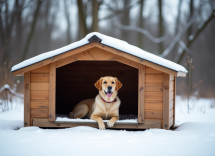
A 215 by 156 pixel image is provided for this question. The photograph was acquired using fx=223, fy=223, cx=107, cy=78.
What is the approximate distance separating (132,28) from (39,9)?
203 inches

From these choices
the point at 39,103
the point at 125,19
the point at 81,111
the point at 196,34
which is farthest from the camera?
the point at 125,19

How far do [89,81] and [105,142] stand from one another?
3.23 meters

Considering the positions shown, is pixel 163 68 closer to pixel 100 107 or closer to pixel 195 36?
pixel 100 107

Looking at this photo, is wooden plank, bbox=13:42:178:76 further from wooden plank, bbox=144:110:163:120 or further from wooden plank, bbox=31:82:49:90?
wooden plank, bbox=144:110:163:120

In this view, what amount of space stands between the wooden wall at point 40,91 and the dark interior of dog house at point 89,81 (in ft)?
6.56

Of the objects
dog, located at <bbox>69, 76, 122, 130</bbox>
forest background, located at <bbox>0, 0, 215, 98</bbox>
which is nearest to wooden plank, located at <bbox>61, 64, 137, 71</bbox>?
dog, located at <bbox>69, 76, 122, 130</bbox>

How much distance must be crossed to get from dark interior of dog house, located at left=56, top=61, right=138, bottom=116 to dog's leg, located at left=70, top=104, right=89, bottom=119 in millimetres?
1179

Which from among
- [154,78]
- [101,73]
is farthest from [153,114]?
[101,73]

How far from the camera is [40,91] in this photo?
4367 millimetres

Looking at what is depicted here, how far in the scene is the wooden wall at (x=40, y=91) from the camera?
172 inches

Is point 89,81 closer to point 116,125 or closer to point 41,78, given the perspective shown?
point 41,78

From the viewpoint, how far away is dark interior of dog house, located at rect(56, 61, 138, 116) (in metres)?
6.38

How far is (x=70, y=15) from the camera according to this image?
1209cm

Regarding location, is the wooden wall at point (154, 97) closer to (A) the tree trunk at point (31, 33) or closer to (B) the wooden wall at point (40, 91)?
(B) the wooden wall at point (40, 91)
